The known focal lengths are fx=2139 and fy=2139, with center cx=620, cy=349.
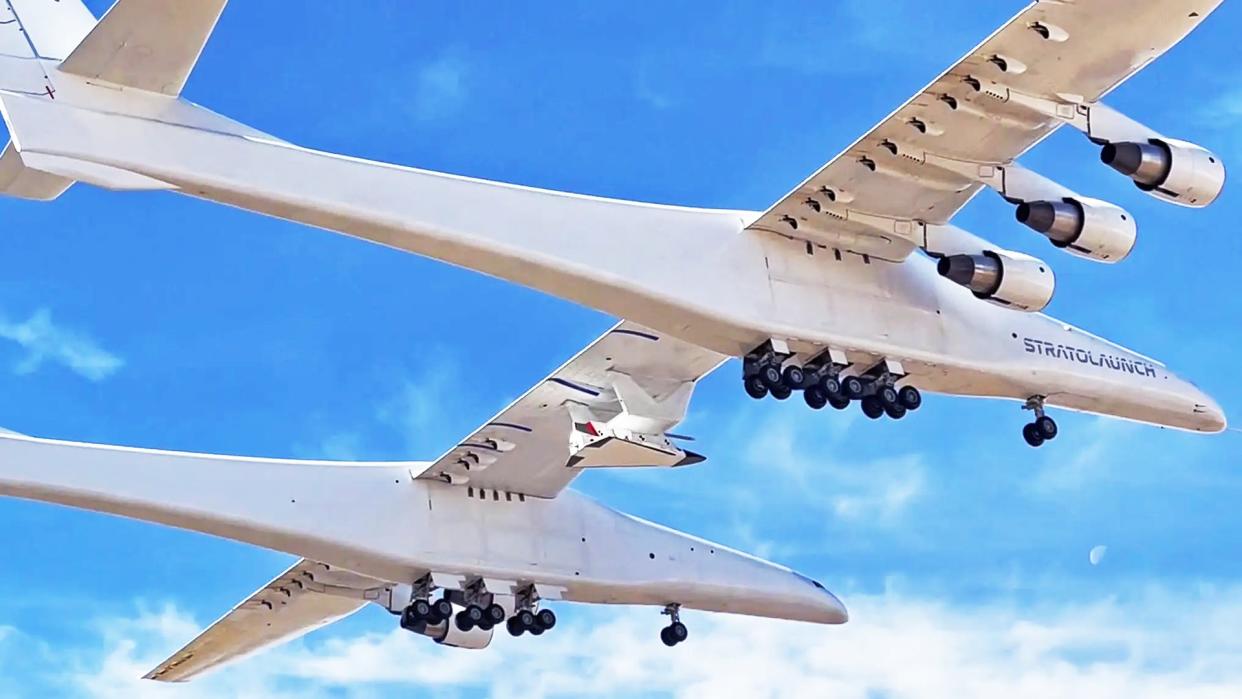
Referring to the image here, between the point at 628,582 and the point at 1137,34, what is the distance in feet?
32.7

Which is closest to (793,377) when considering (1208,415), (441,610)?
(1208,415)

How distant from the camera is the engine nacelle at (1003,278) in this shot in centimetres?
2048

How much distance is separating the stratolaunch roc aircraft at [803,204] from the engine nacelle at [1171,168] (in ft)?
0.07

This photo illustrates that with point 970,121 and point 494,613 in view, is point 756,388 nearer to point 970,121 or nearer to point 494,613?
point 970,121

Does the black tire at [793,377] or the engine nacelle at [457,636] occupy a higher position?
the black tire at [793,377]

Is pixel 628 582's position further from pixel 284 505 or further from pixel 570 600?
pixel 284 505

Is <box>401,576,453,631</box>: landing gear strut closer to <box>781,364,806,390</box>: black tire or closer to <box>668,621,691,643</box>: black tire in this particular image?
<box>668,621,691,643</box>: black tire

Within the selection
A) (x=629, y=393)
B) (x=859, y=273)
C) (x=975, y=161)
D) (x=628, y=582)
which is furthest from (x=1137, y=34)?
(x=628, y=582)

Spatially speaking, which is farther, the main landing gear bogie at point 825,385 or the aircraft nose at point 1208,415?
the aircraft nose at point 1208,415

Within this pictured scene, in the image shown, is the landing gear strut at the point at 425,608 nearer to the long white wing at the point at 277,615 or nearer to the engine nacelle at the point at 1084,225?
the long white wing at the point at 277,615

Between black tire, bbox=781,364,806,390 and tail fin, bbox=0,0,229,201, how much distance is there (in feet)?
19.9

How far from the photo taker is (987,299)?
20.6m

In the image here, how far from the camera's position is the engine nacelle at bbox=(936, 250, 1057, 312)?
20484 millimetres

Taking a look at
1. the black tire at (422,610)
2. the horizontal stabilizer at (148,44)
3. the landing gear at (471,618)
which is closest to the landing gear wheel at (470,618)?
the landing gear at (471,618)
